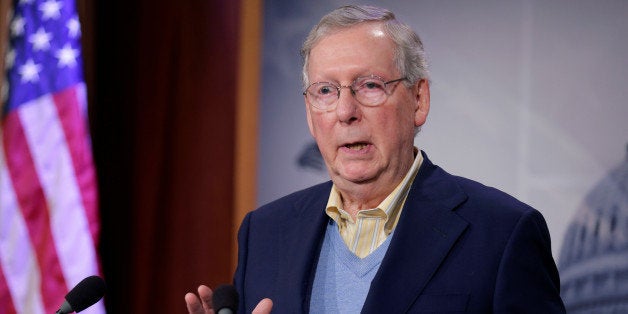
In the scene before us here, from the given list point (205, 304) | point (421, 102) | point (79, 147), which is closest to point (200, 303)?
point (205, 304)

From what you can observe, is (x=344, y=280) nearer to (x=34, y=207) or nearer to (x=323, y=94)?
(x=323, y=94)

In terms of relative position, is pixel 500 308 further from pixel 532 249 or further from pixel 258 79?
pixel 258 79

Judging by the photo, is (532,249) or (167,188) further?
(167,188)

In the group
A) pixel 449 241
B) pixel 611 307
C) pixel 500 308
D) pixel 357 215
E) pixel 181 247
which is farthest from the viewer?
pixel 181 247

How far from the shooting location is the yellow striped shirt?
1.71 m

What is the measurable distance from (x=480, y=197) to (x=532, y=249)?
→ 189mm

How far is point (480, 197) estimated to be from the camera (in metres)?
1.68

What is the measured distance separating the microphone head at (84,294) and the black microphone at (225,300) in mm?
273

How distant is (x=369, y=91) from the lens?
1.71m

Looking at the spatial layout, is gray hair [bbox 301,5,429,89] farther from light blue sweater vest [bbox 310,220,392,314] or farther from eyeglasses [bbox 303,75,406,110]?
light blue sweater vest [bbox 310,220,392,314]

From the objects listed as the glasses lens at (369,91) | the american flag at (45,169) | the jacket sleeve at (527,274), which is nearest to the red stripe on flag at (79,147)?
the american flag at (45,169)

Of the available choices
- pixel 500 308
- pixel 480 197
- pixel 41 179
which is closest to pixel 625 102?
pixel 480 197

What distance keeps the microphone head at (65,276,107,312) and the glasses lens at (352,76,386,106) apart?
71 cm

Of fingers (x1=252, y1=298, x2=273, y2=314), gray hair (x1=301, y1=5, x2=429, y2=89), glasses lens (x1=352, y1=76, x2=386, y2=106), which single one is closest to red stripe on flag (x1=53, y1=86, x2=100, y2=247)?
gray hair (x1=301, y1=5, x2=429, y2=89)
